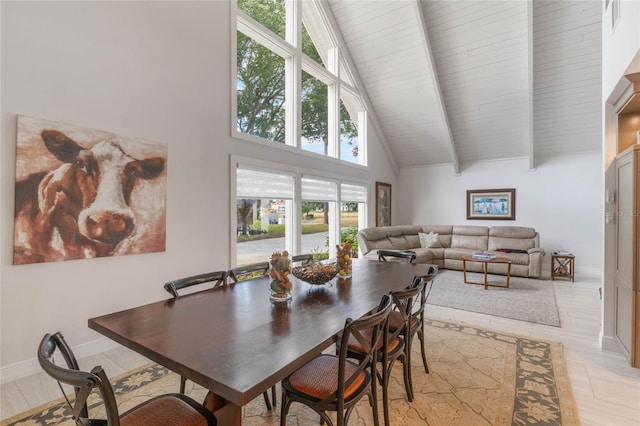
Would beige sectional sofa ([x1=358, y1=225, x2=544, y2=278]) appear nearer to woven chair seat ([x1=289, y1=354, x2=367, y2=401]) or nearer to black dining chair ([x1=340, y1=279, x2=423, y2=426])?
black dining chair ([x1=340, y1=279, x2=423, y2=426])

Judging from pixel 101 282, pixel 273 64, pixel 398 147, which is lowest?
pixel 101 282

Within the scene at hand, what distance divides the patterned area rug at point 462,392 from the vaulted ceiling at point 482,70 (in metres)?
4.63

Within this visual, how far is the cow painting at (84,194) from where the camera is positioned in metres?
2.31

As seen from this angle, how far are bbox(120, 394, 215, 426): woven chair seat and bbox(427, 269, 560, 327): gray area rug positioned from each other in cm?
368

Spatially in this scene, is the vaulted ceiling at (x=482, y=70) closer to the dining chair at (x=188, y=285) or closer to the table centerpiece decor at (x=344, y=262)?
the table centerpiece decor at (x=344, y=262)

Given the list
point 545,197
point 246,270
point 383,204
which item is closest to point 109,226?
point 246,270

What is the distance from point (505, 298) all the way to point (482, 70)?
3971 mm

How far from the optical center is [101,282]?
8.98 ft

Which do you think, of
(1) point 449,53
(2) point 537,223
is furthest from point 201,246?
(2) point 537,223

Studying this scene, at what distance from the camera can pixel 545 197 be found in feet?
22.1

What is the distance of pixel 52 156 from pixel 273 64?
10.5 ft

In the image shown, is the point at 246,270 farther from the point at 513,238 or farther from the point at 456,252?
the point at 513,238

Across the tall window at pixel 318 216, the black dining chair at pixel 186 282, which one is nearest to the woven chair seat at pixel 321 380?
the black dining chair at pixel 186 282

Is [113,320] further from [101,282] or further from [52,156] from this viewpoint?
[52,156]
